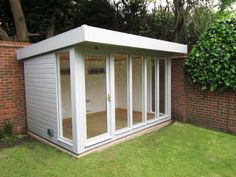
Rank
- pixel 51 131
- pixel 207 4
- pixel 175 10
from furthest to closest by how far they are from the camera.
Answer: pixel 175 10
pixel 207 4
pixel 51 131

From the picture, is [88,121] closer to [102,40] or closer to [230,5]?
[102,40]

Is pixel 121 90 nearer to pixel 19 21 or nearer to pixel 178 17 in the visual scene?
pixel 19 21

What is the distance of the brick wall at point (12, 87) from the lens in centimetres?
487

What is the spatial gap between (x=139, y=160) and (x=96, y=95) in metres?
1.56

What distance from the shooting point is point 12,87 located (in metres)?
5.06

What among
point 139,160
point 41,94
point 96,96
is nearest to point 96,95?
point 96,96

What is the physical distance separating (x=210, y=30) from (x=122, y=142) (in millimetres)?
3700

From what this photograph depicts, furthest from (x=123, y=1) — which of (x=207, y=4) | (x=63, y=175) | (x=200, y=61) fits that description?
(x=63, y=175)

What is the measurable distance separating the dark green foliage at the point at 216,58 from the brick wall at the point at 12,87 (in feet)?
15.2

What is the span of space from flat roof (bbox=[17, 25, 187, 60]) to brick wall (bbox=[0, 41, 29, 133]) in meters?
0.22

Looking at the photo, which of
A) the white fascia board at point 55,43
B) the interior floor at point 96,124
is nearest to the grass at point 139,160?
the interior floor at point 96,124

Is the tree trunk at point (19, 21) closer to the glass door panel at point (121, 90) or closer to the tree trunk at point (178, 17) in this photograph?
the glass door panel at point (121, 90)

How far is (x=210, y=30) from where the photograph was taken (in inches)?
207

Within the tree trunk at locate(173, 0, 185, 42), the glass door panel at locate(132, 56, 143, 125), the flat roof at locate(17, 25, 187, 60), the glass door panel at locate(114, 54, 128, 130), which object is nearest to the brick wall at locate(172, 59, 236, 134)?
the flat roof at locate(17, 25, 187, 60)
